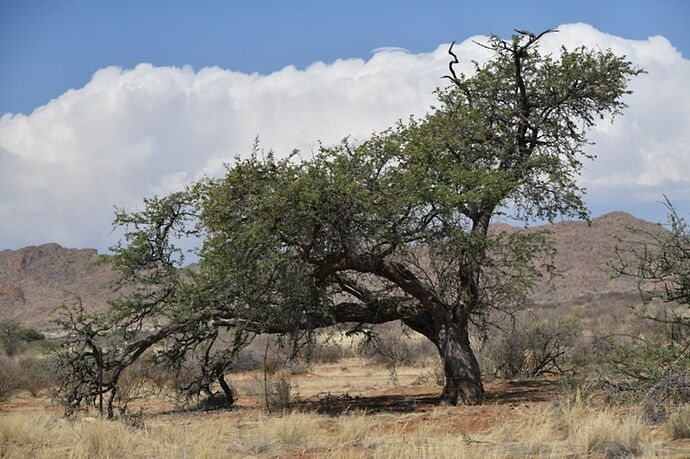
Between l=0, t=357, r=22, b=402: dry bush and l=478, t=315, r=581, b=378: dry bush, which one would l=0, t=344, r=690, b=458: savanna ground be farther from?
l=0, t=357, r=22, b=402: dry bush

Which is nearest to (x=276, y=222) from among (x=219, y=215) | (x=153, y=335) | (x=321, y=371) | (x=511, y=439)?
(x=219, y=215)

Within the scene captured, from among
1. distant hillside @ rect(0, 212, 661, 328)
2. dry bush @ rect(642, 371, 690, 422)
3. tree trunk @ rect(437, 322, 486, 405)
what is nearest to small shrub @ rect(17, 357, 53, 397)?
tree trunk @ rect(437, 322, 486, 405)

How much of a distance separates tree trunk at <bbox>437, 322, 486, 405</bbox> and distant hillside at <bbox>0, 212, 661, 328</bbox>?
5209cm

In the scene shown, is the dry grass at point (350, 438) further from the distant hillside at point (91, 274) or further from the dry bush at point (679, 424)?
the distant hillside at point (91, 274)

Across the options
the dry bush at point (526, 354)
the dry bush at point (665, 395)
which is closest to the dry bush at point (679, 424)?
the dry bush at point (665, 395)

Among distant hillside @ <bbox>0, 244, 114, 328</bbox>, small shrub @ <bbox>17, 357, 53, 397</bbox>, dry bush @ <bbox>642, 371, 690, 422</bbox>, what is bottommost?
dry bush @ <bbox>642, 371, 690, 422</bbox>

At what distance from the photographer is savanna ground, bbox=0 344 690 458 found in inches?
442

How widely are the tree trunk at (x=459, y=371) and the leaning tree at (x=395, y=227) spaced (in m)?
0.03

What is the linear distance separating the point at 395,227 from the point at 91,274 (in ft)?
229

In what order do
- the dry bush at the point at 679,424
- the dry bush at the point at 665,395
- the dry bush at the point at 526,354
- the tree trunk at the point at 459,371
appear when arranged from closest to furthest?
the dry bush at the point at 679,424, the dry bush at the point at 665,395, the tree trunk at the point at 459,371, the dry bush at the point at 526,354

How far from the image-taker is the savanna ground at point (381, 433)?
36.8 ft

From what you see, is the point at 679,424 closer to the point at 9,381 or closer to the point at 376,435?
the point at 376,435

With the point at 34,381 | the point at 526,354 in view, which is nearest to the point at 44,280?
the point at 34,381

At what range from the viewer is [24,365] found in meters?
31.4
